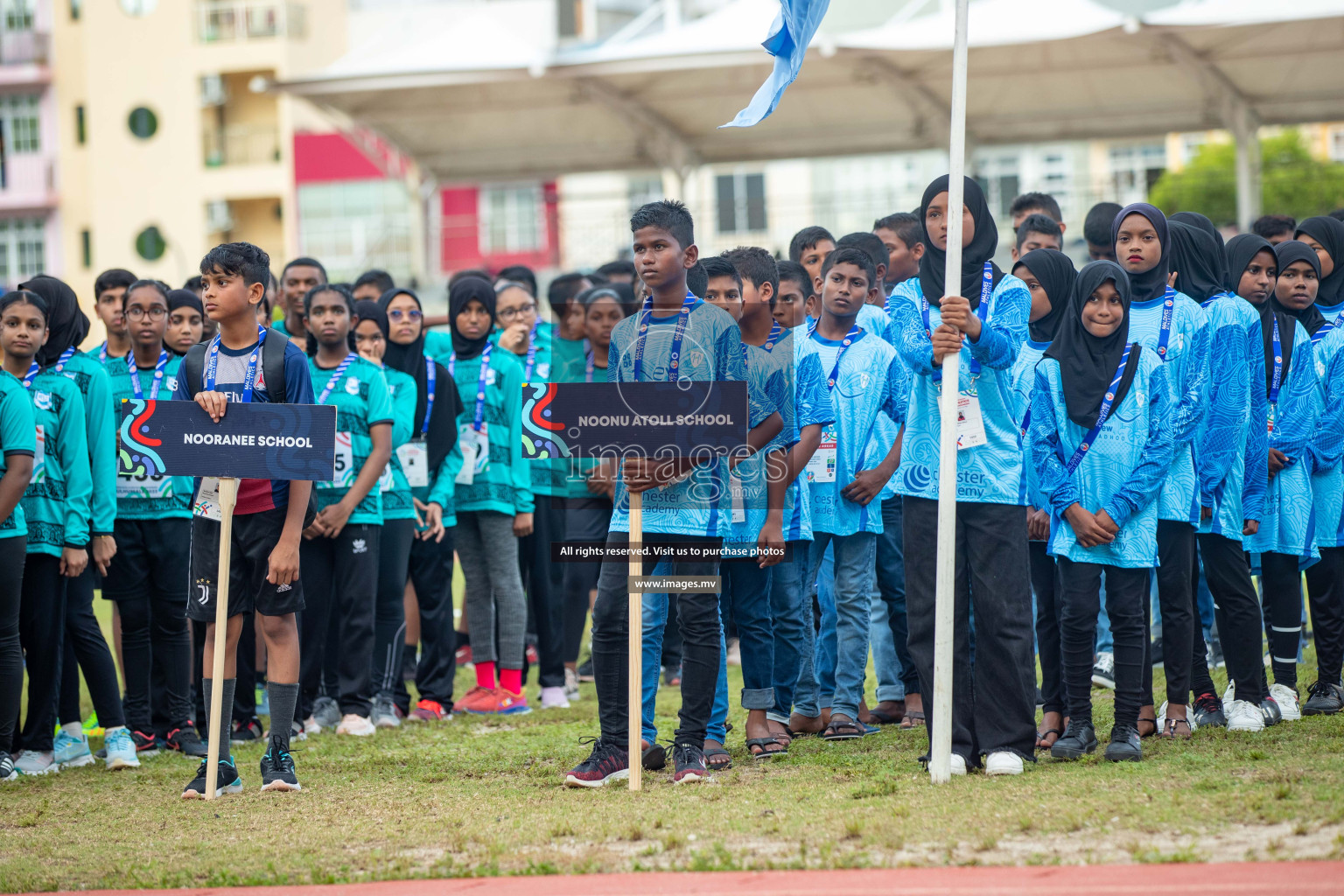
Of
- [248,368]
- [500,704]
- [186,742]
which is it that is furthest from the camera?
[500,704]

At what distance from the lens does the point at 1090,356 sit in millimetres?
6480

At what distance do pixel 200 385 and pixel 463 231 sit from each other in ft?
123

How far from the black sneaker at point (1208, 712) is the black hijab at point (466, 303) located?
15.1 ft

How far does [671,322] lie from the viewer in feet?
20.6

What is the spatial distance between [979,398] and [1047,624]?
1.45 metres

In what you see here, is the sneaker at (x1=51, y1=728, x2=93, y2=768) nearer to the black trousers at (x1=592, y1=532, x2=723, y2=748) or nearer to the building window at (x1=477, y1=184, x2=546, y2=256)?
the black trousers at (x1=592, y1=532, x2=723, y2=748)

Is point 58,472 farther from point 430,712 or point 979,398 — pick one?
point 979,398

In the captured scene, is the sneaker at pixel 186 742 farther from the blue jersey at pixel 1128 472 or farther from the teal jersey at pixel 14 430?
the blue jersey at pixel 1128 472

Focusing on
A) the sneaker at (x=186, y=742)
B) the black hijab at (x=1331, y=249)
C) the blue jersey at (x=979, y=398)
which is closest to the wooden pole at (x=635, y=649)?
the blue jersey at (x=979, y=398)

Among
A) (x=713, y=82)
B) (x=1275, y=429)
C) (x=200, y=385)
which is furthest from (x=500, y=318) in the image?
(x=713, y=82)

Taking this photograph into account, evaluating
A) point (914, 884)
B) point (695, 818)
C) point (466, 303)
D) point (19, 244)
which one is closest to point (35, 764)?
point (466, 303)

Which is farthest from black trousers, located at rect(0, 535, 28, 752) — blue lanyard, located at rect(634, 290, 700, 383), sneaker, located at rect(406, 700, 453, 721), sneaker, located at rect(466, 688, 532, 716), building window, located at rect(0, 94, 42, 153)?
building window, located at rect(0, 94, 42, 153)

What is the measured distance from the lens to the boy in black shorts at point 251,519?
657 centimetres

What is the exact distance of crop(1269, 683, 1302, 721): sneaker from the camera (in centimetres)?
725
